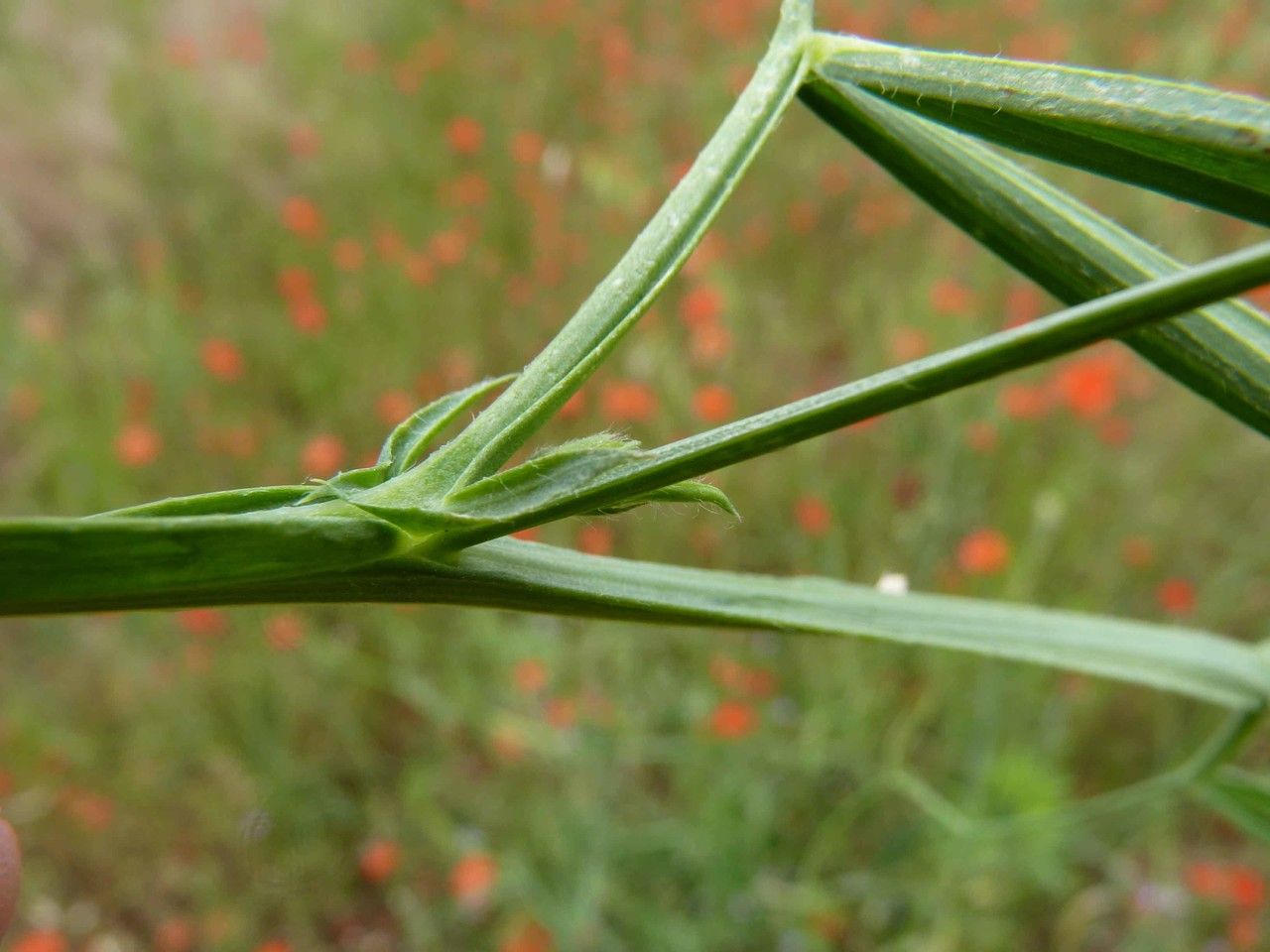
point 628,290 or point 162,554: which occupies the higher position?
point 628,290

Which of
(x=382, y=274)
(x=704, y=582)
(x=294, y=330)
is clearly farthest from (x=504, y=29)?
(x=704, y=582)

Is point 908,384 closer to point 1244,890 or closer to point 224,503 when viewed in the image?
point 224,503

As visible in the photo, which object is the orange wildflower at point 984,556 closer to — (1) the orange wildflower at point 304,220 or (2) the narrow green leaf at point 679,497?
(2) the narrow green leaf at point 679,497

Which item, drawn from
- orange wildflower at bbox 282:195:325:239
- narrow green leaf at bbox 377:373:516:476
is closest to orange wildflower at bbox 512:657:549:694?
narrow green leaf at bbox 377:373:516:476

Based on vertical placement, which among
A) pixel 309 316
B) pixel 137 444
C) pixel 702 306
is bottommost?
pixel 137 444

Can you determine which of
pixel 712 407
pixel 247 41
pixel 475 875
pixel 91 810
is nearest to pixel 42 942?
pixel 91 810

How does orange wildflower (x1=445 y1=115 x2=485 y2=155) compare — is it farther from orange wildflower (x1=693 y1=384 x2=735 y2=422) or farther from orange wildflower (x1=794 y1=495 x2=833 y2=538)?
orange wildflower (x1=794 y1=495 x2=833 y2=538)

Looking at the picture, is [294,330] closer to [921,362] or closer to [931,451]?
[931,451]
